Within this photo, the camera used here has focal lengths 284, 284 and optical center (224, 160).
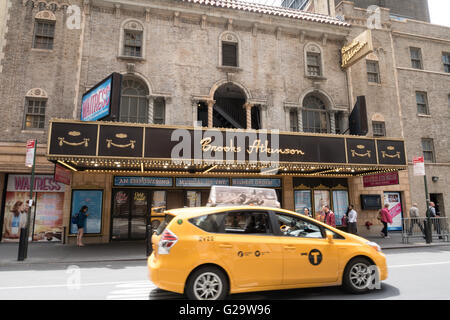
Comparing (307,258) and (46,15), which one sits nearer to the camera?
(307,258)

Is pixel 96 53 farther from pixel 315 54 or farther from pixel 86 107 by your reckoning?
pixel 315 54

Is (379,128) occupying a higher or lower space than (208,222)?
higher

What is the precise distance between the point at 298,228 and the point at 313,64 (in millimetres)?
14636

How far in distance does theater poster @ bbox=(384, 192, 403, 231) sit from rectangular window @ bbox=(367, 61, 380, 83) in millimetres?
7484

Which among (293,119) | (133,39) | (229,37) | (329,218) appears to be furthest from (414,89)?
(133,39)

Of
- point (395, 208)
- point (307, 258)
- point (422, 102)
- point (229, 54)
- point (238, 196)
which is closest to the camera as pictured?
point (307, 258)

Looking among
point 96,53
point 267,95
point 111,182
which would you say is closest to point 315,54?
point 267,95

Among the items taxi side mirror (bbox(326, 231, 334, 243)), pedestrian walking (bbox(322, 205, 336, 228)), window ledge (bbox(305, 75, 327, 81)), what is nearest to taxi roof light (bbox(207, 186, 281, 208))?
taxi side mirror (bbox(326, 231, 334, 243))

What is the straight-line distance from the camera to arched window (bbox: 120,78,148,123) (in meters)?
15.2

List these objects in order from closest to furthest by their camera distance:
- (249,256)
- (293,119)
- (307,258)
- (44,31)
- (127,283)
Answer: (249,256) → (307,258) → (127,283) → (44,31) → (293,119)

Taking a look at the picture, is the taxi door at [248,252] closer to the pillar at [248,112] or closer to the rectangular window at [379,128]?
the pillar at [248,112]

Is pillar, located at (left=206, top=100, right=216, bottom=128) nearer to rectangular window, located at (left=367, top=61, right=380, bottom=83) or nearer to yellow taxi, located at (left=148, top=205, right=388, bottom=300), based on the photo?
yellow taxi, located at (left=148, top=205, right=388, bottom=300)

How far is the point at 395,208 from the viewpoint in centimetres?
1775

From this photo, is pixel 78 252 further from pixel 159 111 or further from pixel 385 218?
pixel 385 218
